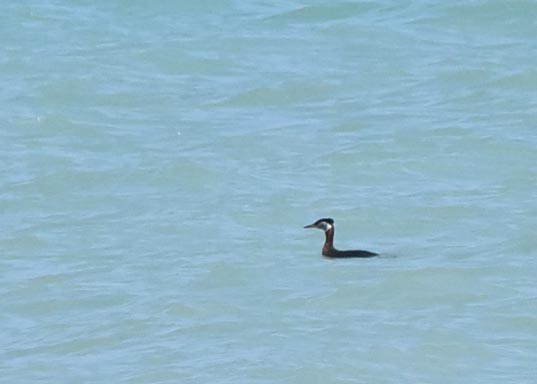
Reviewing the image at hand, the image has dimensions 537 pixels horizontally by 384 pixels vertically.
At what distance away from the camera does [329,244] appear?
13531mm

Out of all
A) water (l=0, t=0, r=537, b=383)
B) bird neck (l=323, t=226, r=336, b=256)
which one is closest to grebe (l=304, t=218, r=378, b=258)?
bird neck (l=323, t=226, r=336, b=256)

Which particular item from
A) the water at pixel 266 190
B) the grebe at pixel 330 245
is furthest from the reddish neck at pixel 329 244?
the water at pixel 266 190

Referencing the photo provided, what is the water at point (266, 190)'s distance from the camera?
11273 mm

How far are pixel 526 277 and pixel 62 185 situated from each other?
4.87 m

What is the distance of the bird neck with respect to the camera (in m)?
13.5

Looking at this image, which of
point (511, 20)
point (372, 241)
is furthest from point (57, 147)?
point (511, 20)

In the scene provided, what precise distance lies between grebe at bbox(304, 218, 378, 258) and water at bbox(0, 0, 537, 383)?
5.7 inches

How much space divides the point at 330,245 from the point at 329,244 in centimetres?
1

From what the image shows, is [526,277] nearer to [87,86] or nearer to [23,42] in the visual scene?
[87,86]

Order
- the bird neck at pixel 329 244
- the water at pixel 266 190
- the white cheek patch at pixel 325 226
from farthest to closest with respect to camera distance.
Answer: the white cheek patch at pixel 325 226
the bird neck at pixel 329 244
the water at pixel 266 190

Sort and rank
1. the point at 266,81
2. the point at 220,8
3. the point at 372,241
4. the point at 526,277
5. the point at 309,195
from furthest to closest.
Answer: the point at 220,8 → the point at 266,81 → the point at 309,195 → the point at 372,241 → the point at 526,277

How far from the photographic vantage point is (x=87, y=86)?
63.5ft

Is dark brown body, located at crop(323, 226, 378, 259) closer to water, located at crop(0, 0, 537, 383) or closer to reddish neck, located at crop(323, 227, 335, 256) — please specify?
reddish neck, located at crop(323, 227, 335, 256)

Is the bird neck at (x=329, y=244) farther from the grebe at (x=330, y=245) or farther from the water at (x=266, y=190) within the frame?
the water at (x=266, y=190)
